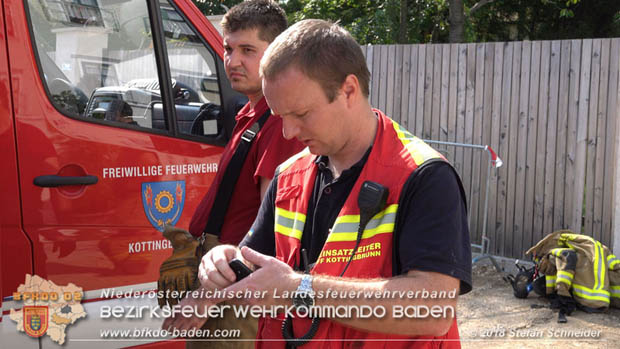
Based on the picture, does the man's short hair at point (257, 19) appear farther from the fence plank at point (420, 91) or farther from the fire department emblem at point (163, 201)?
the fence plank at point (420, 91)

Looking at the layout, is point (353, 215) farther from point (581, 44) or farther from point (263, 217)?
point (581, 44)

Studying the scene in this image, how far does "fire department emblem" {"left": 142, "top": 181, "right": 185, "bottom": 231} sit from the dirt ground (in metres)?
2.86

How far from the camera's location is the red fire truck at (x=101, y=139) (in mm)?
2977

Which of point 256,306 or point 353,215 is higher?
point 353,215

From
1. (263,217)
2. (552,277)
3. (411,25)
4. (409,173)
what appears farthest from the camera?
(411,25)

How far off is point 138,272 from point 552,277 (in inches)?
157

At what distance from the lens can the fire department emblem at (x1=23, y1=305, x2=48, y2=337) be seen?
9.93 ft

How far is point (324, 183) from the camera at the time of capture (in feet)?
6.21

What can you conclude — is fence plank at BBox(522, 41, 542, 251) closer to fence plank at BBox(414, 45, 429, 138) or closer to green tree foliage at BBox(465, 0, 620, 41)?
fence plank at BBox(414, 45, 429, 138)

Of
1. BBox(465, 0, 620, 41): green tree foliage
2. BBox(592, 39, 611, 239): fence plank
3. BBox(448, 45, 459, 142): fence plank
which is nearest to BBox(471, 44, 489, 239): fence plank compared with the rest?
BBox(448, 45, 459, 142): fence plank

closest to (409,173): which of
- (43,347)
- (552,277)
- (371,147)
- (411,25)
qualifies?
(371,147)

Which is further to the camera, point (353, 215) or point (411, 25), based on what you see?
point (411, 25)

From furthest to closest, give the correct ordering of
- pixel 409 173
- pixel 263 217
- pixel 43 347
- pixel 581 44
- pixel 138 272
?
pixel 581 44, pixel 138 272, pixel 43 347, pixel 263 217, pixel 409 173

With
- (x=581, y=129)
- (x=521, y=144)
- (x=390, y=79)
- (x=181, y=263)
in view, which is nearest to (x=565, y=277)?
(x=581, y=129)
